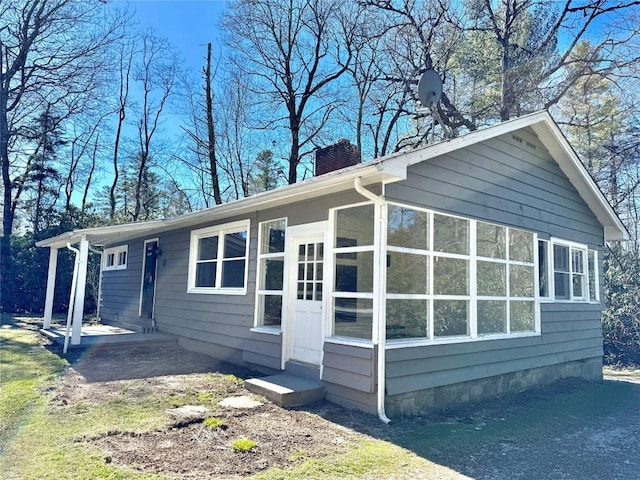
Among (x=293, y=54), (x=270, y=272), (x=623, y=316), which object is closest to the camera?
(x=270, y=272)

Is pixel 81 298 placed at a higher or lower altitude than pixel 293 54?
lower

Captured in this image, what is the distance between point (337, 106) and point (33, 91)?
12.6 meters

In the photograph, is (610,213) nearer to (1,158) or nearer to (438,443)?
(438,443)

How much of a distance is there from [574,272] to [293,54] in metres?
13.9

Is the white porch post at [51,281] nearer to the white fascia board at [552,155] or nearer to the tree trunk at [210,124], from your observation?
the tree trunk at [210,124]

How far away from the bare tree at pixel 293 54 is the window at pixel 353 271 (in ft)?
39.6

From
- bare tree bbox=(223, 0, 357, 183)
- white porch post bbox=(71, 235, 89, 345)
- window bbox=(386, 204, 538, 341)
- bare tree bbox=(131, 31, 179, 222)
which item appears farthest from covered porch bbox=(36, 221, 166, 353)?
bare tree bbox=(131, 31, 179, 222)

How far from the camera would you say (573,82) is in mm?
14664

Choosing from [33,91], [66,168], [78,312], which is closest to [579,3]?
[78,312]

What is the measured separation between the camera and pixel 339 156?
732 cm

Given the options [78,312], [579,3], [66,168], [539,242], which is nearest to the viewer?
[539,242]

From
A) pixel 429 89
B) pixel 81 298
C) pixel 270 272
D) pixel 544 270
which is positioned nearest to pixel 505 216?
pixel 544 270

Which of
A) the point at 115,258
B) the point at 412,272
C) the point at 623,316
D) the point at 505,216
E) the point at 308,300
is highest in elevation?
the point at 505,216

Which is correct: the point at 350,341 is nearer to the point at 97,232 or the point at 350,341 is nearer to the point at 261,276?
the point at 261,276
